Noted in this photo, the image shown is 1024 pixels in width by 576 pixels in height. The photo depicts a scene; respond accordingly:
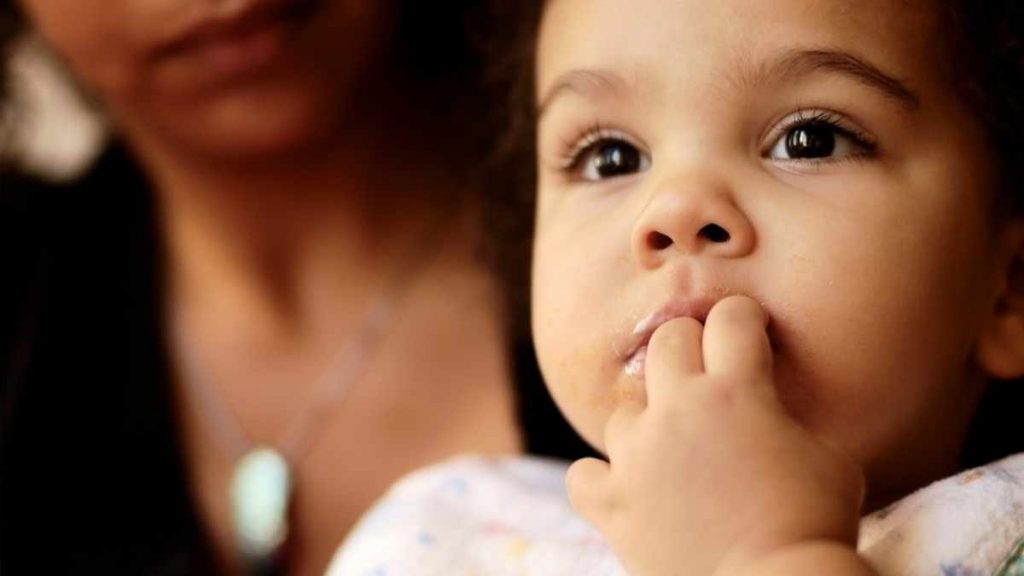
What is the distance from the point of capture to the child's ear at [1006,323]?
98 cm

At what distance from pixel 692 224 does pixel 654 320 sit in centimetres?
7

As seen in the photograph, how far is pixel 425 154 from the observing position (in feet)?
5.39

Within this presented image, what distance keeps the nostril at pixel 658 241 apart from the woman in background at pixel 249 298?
0.51 m

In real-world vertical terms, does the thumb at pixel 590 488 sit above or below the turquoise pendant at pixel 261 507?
above

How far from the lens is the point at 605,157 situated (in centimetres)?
100

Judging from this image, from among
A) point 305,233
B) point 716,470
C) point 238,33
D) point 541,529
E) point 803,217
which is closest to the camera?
point 716,470

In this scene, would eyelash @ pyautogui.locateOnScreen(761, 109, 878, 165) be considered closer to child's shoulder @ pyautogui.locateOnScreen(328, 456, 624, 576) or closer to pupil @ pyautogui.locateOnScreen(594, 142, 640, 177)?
pupil @ pyautogui.locateOnScreen(594, 142, 640, 177)

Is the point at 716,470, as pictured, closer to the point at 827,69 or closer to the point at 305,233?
the point at 827,69

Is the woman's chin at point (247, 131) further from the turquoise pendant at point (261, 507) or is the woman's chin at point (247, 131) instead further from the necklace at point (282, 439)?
the turquoise pendant at point (261, 507)

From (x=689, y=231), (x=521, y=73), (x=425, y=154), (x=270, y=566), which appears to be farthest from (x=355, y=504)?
(x=689, y=231)

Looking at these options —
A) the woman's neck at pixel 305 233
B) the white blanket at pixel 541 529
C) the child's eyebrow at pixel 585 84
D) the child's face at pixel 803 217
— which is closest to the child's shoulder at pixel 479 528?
the white blanket at pixel 541 529

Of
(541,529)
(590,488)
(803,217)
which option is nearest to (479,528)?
(541,529)

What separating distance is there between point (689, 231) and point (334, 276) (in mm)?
849

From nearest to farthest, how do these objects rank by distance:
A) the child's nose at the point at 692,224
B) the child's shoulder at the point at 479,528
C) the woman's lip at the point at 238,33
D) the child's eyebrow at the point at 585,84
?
the child's nose at the point at 692,224
the child's eyebrow at the point at 585,84
the child's shoulder at the point at 479,528
the woman's lip at the point at 238,33
